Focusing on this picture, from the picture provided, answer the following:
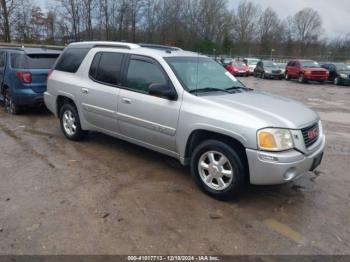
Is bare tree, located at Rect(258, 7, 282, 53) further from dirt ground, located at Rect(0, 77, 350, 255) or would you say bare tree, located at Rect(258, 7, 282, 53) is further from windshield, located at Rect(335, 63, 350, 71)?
dirt ground, located at Rect(0, 77, 350, 255)

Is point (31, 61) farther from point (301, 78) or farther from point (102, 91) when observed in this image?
point (301, 78)

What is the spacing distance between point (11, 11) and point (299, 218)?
32.5 meters

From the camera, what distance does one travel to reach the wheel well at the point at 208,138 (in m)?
3.91

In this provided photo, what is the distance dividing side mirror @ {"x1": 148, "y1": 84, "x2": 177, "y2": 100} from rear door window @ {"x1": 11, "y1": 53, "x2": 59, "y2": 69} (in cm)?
514

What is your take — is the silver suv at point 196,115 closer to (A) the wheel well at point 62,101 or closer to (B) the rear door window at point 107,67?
(B) the rear door window at point 107,67

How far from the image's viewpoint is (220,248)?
3152 mm

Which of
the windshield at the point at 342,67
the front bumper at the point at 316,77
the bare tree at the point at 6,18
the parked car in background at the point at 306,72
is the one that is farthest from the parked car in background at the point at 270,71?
→ the bare tree at the point at 6,18

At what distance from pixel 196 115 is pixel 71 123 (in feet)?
→ 10.4

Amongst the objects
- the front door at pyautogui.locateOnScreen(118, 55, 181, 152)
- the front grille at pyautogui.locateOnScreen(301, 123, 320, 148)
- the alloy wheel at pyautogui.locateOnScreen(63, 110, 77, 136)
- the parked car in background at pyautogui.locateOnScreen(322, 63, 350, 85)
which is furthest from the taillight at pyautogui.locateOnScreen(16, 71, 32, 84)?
the parked car in background at pyautogui.locateOnScreen(322, 63, 350, 85)

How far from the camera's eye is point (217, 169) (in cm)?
405

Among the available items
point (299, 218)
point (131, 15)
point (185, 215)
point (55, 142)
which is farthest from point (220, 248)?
point (131, 15)

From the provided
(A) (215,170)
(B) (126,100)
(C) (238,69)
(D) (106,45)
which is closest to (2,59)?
(D) (106,45)

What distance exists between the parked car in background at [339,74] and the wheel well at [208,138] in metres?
21.7

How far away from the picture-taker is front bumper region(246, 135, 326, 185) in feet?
11.9
